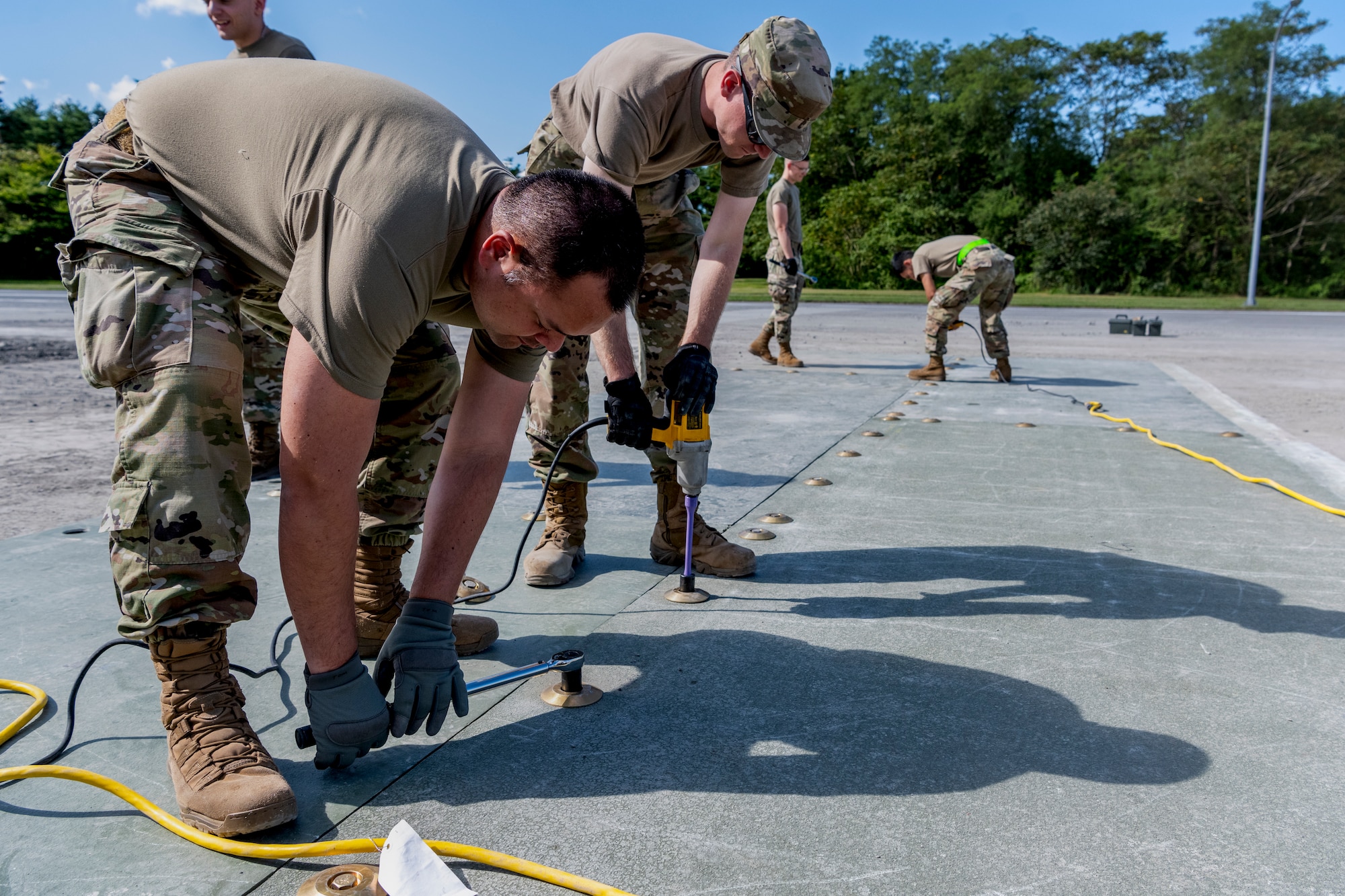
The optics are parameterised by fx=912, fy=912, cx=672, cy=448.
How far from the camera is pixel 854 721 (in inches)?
71.6

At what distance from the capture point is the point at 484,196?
154 cm

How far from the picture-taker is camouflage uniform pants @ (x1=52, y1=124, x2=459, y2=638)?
1505 millimetres

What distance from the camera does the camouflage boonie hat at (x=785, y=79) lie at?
7.21ft

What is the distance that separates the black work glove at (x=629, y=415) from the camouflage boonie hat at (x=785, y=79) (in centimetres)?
72

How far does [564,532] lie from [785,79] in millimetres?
1432

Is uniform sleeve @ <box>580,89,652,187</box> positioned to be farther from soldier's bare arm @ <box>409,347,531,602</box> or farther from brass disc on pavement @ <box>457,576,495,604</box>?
brass disc on pavement @ <box>457,576,495,604</box>

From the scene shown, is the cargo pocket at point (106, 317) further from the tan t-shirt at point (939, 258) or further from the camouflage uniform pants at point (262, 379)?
the tan t-shirt at point (939, 258)

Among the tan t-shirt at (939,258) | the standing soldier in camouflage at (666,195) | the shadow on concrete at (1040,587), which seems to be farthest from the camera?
the tan t-shirt at (939,258)

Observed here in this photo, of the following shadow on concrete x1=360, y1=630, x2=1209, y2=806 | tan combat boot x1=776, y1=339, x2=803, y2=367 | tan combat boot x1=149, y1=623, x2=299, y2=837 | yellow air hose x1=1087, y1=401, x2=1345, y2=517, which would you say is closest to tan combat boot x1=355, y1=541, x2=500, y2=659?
shadow on concrete x1=360, y1=630, x2=1209, y2=806

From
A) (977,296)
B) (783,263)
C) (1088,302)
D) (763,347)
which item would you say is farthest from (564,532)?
(1088,302)

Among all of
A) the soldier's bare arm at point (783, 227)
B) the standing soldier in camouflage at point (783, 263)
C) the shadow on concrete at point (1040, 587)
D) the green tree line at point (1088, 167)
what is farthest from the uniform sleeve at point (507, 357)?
the green tree line at point (1088, 167)

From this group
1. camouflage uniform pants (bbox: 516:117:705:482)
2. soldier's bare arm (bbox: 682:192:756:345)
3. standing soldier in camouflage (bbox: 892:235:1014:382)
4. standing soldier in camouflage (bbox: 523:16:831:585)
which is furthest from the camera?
standing soldier in camouflage (bbox: 892:235:1014:382)

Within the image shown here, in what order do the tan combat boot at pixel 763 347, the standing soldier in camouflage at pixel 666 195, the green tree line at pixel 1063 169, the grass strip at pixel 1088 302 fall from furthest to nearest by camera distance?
1. the green tree line at pixel 1063 169
2. the grass strip at pixel 1088 302
3. the tan combat boot at pixel 763 347
4. the standing soldier in camouflage at pixel 666 195

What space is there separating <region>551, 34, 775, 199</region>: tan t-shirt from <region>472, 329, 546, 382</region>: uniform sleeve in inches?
29.1
